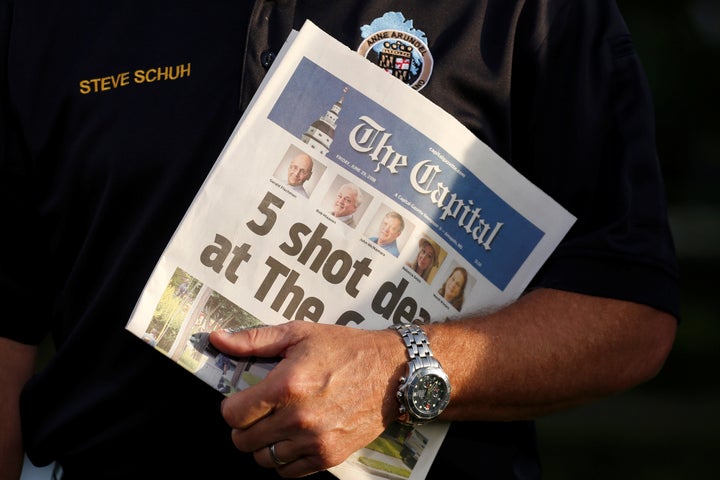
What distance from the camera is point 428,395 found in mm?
1360

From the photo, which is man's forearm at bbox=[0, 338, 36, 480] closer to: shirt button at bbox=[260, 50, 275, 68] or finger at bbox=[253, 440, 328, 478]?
finger at bbox=[253, 440, 328, 478]

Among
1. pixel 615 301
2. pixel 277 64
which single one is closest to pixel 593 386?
pixel 615 301

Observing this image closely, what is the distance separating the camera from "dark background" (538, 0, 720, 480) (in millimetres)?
3809

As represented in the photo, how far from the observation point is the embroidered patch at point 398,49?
4.91 feet

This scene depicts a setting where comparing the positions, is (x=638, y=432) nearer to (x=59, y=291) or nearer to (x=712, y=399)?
(x=712, y=399)

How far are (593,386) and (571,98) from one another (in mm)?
425

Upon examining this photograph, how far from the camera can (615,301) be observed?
1444 millimetres

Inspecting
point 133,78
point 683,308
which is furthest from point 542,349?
point 683,308

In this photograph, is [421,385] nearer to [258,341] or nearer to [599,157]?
[258,341]

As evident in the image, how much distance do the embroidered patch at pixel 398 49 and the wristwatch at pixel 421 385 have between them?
15.4 inches

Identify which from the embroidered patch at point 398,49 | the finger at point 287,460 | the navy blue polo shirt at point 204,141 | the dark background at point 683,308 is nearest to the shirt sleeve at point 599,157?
the navy blue polo shirt at point 204,141

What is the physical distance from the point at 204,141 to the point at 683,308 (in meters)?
2.95

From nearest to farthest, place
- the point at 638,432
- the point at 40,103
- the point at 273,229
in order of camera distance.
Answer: the point at 273,229, the point at 40,103, the point at 638,432

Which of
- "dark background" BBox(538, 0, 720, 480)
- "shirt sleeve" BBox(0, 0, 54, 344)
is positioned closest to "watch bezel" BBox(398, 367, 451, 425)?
"shirt sleeve" BBox(0, 0, 54, 344)
